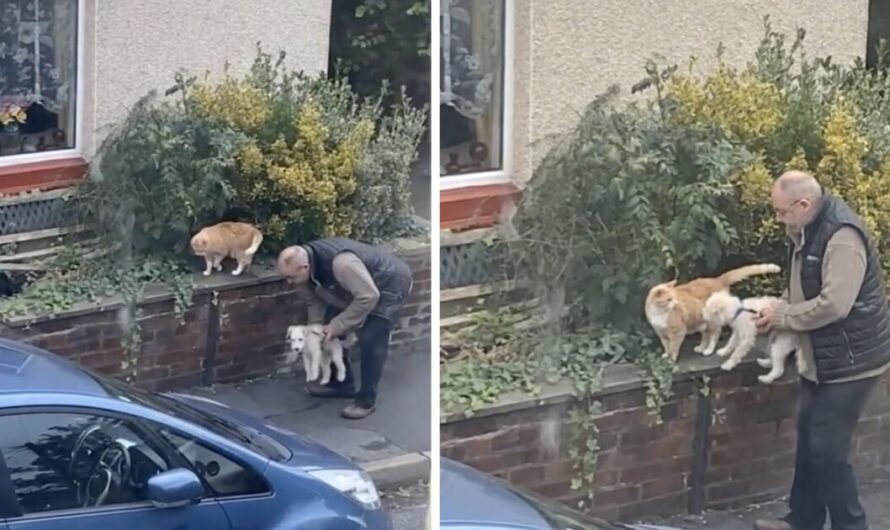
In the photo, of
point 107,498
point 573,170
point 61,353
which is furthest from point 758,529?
point 61,353

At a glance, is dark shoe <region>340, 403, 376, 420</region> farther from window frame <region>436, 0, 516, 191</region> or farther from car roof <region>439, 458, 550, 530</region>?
window frame <region>436, 0, 516, 191</region>

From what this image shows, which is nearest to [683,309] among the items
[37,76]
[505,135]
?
[505,135]

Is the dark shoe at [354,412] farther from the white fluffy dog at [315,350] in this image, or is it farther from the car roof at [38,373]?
the car roof at [38,373]

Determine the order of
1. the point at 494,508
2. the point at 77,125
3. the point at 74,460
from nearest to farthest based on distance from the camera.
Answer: the point at 74,460 → the point at 494,508 → the point at 77,125

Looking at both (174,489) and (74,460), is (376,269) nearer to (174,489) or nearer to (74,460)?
(174,489)

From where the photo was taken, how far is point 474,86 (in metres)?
3.47

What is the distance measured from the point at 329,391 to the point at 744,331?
110 centimetres

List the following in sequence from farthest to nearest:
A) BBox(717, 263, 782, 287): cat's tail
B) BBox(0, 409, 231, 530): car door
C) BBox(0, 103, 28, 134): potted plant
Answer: BBox(0, 103, 28, 134): potted plant < BBox(717, 263, 782, 287): cat's tail < BBox(0, 409, 231, 530): car door

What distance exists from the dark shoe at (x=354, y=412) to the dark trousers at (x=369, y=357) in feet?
0.04

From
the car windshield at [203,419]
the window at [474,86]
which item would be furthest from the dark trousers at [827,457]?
the car windshield at [203,419]

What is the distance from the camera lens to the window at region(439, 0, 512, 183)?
3424 mm

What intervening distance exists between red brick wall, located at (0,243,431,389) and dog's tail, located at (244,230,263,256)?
9cm

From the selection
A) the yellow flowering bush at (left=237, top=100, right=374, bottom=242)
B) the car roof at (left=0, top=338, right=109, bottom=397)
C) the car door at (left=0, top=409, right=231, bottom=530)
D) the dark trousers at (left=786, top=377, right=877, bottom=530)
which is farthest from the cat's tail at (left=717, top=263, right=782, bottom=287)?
the car roof at (left=0, top=338, right=109, bottom=397)

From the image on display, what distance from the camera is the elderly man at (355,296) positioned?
3568 millimetres
